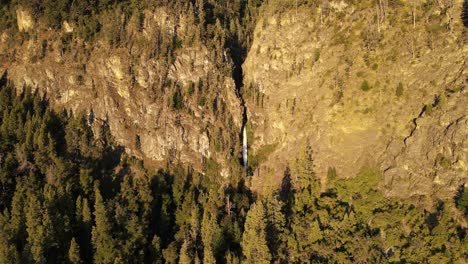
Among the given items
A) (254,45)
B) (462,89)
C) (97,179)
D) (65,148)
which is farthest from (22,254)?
(462,89)

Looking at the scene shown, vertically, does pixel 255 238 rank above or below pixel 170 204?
above

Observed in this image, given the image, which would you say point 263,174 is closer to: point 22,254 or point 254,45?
point 254,45

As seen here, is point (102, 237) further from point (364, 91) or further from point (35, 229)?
point (364, 91)

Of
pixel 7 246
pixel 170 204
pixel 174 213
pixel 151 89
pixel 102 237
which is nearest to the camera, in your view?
pixel 7 246

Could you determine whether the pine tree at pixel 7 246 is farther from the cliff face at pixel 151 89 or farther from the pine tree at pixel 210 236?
the cliff face at pixel 151 89

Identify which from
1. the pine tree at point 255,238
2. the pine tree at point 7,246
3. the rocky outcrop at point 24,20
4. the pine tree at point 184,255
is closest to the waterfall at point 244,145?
the pine tree at point 255,238

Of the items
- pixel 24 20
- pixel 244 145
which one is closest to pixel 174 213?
pixel 244 145

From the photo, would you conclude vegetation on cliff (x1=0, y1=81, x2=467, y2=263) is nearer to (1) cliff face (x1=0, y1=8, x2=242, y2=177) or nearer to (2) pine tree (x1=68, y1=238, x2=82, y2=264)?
(2) pine tree (x1=68, y1=238, x2=82, y2=264)
